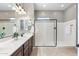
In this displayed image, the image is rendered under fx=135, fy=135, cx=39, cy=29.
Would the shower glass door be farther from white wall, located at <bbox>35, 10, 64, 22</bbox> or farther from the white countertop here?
the white countertop

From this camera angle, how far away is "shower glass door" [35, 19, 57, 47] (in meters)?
5.31

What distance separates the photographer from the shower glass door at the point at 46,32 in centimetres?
531

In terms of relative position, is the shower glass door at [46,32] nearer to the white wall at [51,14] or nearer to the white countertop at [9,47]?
the white wall at [51,14]

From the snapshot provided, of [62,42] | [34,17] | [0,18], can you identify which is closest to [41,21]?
[34,17]

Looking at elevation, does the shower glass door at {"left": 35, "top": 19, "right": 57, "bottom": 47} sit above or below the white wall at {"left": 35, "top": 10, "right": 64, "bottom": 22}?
below

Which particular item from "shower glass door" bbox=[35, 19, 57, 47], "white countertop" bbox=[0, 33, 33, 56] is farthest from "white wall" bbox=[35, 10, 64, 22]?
"white countertop" bbox=[0, 33, 33, 56]

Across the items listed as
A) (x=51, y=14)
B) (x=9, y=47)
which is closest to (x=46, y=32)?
(x=51, y=14)

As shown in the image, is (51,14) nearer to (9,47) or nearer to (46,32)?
(46,32)

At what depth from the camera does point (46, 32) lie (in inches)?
214

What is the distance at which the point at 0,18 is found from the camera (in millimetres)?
2430

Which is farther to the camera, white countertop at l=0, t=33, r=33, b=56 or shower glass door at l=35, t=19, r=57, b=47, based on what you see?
shower glass door at l=35, t=19, r=57, b=47

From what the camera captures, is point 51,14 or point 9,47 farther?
point 51,14

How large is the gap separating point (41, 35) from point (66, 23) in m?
1.08

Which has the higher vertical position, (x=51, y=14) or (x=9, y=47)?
(x=51, y=14)
